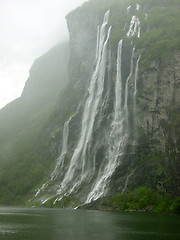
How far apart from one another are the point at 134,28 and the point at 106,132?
29111 mm

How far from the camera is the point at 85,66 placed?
3804 inches

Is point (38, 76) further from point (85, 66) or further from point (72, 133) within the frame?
point (72, 133)

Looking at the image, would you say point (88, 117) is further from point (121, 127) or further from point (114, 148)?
point (114, 148)

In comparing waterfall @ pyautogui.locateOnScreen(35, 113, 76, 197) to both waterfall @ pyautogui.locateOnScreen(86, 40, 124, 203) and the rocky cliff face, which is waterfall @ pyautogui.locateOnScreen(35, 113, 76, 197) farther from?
waterfall @ pyautogui.locateOnScreen(86, 40, 124, 203)

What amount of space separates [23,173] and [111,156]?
3517 centimetres

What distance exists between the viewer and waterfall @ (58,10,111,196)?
6675 cm

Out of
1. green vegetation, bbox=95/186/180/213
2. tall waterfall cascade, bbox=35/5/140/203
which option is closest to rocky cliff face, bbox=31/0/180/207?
tall waterfall cascade, bbox=35/5/140/203

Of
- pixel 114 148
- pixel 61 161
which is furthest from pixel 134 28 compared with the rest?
pixel 61 161

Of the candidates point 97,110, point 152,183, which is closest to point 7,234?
point 152,183

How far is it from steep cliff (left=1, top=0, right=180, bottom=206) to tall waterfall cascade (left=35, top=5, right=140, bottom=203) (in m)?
0.22

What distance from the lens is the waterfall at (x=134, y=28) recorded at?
7819cm

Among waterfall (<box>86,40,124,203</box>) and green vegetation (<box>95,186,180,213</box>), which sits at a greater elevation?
waterfall (<box>86,40,124,203</box>)

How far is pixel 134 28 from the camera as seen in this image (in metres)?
79.9

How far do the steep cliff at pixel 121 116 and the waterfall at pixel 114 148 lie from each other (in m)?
0.23
